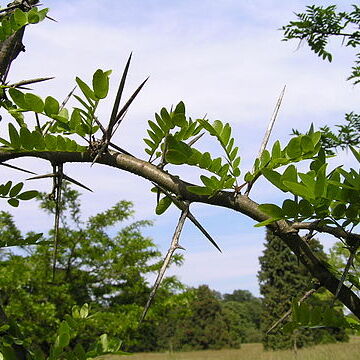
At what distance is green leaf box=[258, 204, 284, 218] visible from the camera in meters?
0.66

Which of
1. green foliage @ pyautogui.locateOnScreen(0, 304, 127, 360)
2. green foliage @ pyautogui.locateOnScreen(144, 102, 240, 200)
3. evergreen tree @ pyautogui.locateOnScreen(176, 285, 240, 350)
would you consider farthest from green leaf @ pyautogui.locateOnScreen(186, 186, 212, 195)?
evergreen tree @ pyautogui.locateOnScreen(176, 285, 240, 350)

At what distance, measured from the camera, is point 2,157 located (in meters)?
0.94

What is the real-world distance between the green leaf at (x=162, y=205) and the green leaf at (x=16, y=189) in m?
0.47

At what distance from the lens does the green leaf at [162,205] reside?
2.94 feet

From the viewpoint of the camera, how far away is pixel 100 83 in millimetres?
795

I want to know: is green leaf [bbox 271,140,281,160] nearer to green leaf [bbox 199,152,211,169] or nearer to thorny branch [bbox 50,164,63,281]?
green leaf [bbox 199,152,211,169]

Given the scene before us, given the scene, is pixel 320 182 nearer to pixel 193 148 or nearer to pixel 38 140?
pixel 193 148

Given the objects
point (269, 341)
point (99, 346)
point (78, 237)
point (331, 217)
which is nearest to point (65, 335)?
point (99, 346)

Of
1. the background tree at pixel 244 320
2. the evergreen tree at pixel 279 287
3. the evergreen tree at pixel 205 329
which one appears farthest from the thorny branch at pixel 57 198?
the background tree at pixel 244 320

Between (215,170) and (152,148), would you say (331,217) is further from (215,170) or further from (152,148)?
(152,148)

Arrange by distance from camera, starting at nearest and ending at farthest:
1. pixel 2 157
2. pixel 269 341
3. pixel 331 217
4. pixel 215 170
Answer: pixel 331 217 < pixel 215 170 < pixel 2 157 < pixel 269 341

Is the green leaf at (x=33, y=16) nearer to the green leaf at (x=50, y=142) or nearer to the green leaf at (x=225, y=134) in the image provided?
the green leaf at (x=50, y=142)

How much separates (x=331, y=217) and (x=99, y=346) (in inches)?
29.3

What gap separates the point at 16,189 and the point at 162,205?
1.64 ft
